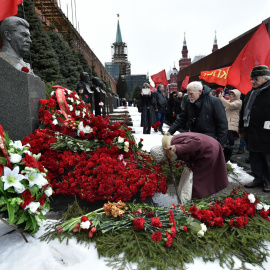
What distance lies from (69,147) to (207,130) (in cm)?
198

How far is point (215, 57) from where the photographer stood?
1873cm

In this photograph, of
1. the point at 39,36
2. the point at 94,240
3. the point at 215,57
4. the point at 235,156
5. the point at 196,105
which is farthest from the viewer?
the point at 215,57

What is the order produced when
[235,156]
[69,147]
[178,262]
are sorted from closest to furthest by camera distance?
[178,262]
[69,147]
[235,156]

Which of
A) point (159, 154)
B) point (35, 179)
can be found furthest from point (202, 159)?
point (35, 179)


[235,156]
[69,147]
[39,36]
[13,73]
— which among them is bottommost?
[235,156]

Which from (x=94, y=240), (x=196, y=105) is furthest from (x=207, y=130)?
(x=94, y=240)

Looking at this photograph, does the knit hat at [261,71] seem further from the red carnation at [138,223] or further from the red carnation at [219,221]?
the red carnation at [138,223]

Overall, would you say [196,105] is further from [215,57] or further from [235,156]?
[215,57]

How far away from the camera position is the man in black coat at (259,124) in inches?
137

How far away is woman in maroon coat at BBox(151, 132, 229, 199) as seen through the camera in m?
2.70

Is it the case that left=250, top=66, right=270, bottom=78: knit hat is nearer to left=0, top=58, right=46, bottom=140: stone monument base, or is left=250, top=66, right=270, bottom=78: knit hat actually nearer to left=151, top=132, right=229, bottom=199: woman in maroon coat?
left=151, top=132, right=229, bottom=199: woman in maroon coat

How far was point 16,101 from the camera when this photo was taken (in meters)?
3.28

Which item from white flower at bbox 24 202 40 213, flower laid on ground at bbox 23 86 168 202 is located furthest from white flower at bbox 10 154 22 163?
flower laid on ground at bbox 23 86 168 202

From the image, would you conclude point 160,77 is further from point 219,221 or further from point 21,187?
point 21,187
